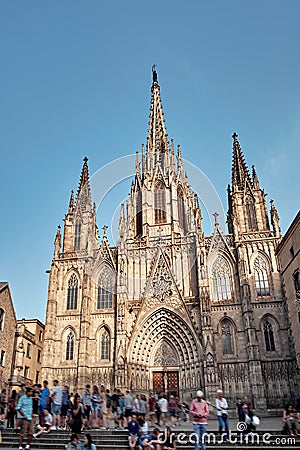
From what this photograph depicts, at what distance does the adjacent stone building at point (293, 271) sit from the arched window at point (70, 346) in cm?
1722

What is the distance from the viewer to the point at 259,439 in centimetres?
1346

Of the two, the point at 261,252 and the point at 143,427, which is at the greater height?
the point at 261,252

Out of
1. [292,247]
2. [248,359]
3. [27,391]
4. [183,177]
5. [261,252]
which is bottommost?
[27,391]

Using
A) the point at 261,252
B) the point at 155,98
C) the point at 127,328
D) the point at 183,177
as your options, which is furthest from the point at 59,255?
the point at 155,98

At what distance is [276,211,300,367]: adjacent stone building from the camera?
78.7 ft

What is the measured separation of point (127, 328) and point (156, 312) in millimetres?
2664

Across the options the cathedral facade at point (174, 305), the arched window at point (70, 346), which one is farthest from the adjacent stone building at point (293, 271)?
the arched window at point (70, 346)

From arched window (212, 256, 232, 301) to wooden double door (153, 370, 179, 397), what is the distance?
6.98 metres

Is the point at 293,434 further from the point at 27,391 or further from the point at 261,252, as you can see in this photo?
the point at 261,252

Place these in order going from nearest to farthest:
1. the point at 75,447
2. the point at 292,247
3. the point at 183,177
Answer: the point at 75,447, the point at 292,247, the point at 183,177

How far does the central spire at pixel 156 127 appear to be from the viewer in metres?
44.5

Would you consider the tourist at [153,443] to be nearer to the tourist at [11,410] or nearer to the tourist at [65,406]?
the tourist at [65,406]

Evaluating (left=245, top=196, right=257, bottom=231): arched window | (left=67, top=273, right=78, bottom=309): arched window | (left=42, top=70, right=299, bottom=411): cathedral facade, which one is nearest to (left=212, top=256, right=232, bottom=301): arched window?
(left=42, top=70, right=299, bottom=411): cathedral facade

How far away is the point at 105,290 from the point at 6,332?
8825mm
